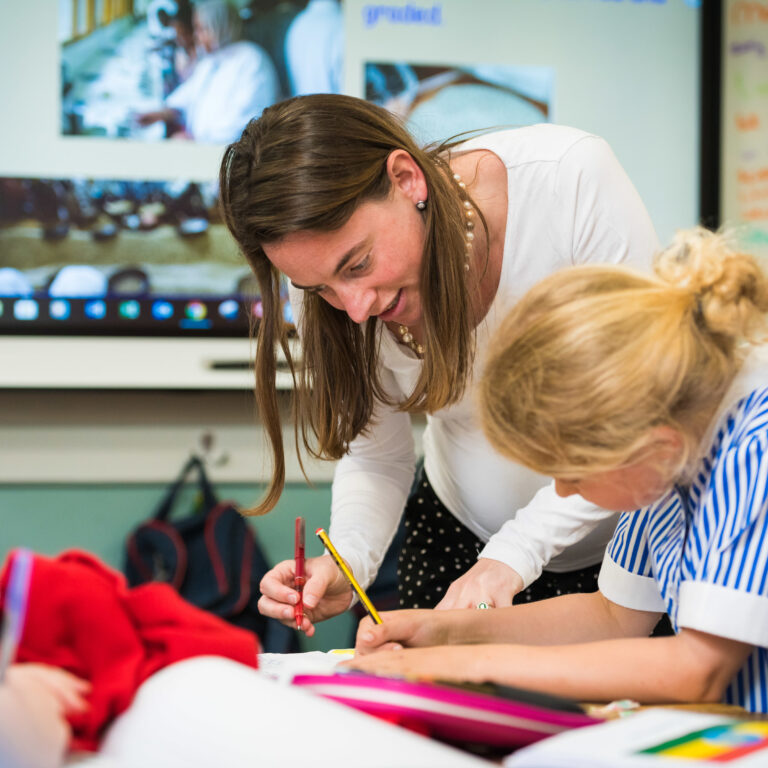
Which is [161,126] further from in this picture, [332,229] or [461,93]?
[332,229]

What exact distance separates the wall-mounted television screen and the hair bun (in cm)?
132

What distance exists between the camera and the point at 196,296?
7.27 feet

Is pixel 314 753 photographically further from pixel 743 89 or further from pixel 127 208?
pixel 743 89

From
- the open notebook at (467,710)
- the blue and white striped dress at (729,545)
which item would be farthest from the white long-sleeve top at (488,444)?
the open notebook at (467,710)

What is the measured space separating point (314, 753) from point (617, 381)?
0.37 meters

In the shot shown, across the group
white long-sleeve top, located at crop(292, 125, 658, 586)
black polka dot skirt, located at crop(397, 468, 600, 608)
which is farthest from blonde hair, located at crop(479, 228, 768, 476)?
black polka dot skirt, located at crop(397, 468, 600, 608)

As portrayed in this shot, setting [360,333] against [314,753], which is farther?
[360,333]

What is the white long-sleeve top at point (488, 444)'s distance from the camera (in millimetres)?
1191

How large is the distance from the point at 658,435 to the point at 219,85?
66.0 inches

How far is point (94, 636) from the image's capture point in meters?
0.71

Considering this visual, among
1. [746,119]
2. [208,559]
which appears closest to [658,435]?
[208,559]

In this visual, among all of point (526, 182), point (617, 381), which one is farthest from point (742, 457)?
point (526, 182)

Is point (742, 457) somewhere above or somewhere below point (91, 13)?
below

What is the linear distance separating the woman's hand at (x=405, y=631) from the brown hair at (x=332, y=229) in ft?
0.95
